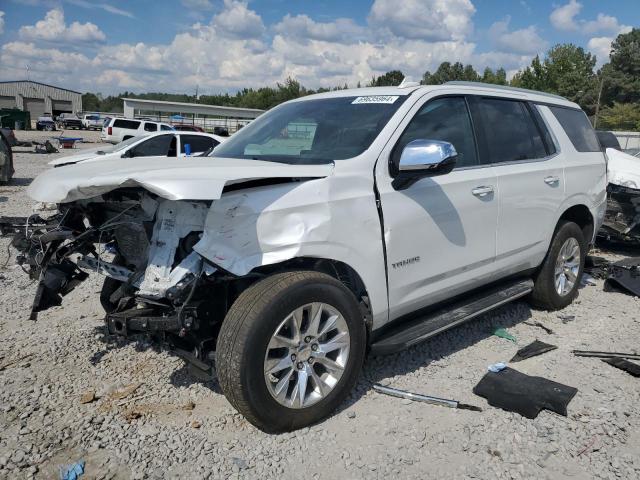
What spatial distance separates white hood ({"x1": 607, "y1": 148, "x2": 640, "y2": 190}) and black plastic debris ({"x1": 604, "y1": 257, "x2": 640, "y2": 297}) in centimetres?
122

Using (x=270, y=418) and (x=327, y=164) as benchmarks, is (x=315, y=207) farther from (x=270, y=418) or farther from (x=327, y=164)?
(x=270, y=418)

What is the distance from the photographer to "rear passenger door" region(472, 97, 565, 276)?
421 centimetres

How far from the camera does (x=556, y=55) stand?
72688 mm

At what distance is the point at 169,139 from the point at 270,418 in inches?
432

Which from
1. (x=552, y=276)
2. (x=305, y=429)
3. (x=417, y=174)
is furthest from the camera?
(x=552, y=276)

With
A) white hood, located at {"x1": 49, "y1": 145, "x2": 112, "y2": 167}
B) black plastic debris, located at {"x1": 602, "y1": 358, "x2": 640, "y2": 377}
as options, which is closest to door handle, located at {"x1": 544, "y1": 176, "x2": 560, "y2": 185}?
black plastic debris, located at {"x1": 602, "y1": 358, "x2": 640, "y2": 377}

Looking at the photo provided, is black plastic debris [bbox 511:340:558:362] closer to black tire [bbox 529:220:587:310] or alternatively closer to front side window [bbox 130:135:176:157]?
black tire [bbox 529:220:587:310]

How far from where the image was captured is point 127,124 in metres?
31.1

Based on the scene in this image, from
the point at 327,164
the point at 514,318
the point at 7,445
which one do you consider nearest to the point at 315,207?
the point at 327,164

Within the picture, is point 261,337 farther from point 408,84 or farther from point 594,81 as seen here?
point 594,81

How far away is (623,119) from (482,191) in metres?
59.7

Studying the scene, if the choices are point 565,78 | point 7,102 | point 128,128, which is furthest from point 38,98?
point 565,78

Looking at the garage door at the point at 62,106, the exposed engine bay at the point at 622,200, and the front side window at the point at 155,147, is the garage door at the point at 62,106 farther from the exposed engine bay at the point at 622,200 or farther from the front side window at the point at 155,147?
the exposed engine bay at the point at 622,200

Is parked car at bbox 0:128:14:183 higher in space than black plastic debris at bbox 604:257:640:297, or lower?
higher
